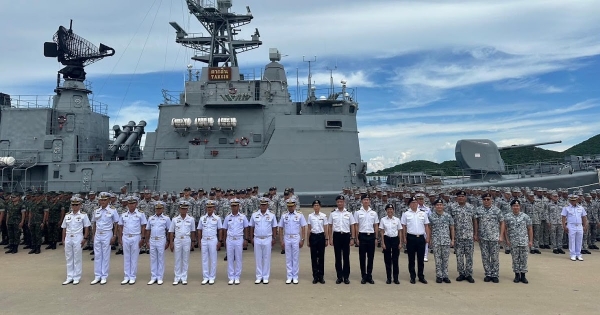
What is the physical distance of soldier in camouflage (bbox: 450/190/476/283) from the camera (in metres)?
6.60

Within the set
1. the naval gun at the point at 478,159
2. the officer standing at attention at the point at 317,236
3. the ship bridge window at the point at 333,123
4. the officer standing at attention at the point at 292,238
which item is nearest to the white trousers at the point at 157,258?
the officer standing at attention at the point at 292,238

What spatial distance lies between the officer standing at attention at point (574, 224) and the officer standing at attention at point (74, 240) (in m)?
10.3

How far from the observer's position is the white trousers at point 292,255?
21.6ft

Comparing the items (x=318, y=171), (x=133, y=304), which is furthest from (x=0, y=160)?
(x=133, y=304)

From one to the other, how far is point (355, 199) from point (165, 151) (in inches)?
374

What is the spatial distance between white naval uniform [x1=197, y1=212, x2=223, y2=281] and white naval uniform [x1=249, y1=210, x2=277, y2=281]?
28.7 inches

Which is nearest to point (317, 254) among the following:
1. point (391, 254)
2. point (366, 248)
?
point (366, 248)

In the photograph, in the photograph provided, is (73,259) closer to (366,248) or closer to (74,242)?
(74,242)

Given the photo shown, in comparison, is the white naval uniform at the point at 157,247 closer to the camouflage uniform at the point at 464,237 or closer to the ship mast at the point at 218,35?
the camouflage uniform at the point at 464,237

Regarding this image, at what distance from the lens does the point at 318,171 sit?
627 inches

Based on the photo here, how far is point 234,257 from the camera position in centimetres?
670

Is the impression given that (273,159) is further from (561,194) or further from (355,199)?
(561,194)

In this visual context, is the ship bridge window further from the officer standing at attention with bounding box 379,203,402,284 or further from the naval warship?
the officer standing at attention with bounding box 379,203,402,284

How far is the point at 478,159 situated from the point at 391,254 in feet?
42.9
